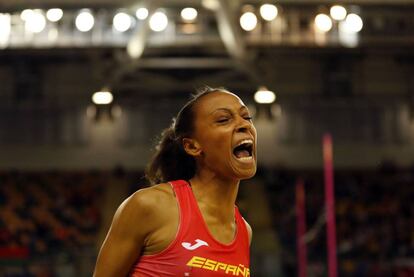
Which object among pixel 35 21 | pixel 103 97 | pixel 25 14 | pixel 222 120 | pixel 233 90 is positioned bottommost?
pixel 222 120

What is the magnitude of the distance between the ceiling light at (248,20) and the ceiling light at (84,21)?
153 inches

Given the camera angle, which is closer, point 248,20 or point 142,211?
point 142,211

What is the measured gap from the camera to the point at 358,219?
20859 millimetres

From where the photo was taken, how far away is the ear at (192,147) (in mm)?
3139

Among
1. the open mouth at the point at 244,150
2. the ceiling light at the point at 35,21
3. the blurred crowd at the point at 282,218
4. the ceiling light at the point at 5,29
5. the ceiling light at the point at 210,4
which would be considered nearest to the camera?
the open mouth at the point at 244,150

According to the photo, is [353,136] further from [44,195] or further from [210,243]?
[210,243]

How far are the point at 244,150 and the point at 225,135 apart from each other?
0.09 metres

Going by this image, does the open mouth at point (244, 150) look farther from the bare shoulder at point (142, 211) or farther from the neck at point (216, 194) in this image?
the bare shoulder at point (142, 211)

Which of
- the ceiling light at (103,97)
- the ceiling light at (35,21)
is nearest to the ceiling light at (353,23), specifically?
the ceiling light at (35,21)

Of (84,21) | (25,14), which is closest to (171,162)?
(84,21)

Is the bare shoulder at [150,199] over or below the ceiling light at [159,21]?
below

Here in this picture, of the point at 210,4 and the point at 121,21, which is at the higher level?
the point at 121,21

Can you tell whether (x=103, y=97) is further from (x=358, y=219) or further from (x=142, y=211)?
(x=142, y=211)

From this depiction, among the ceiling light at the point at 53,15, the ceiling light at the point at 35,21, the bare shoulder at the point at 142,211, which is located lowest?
the bare shoulder at the point at 142,211
